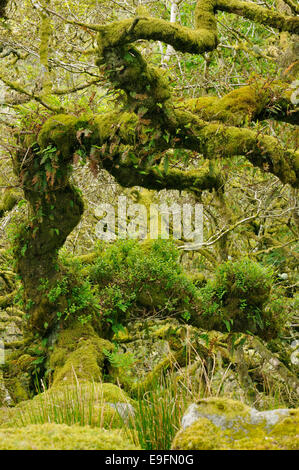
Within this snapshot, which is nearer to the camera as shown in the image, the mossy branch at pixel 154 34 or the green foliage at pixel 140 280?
the mossy branch at pixel 154 34

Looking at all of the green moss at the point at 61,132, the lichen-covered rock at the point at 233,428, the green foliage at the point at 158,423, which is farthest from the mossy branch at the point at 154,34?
the lichen-covered rock at the point at 233,428

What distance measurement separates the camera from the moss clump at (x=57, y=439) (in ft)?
4.88

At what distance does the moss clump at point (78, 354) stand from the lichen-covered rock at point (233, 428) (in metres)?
3.54

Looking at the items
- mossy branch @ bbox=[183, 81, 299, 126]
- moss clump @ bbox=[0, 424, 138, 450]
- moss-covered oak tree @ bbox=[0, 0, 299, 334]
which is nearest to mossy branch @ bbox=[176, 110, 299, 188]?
moss-covered oak tree @ bbox=[0, 0, 299, 334]

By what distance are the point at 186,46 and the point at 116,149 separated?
51.7 inches

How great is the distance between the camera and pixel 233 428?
165 cm

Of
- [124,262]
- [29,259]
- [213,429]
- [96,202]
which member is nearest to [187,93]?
[96,202]

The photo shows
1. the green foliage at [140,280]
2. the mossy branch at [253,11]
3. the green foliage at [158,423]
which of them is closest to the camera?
the green foliage at [158,423]

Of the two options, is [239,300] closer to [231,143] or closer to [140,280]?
[140,280]

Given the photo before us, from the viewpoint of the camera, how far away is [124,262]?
20.0 feet

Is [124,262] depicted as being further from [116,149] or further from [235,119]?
[235,119]

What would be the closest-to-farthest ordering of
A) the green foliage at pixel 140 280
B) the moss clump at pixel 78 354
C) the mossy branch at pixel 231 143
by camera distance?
the mossy branch at pixel 231 143
the moss clump at pixel 78 354
the green foliage at pixel 140 280

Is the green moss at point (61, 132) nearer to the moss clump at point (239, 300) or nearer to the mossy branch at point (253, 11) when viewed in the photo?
the mossy branch at point (253, 11)

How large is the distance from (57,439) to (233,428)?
64 cm
